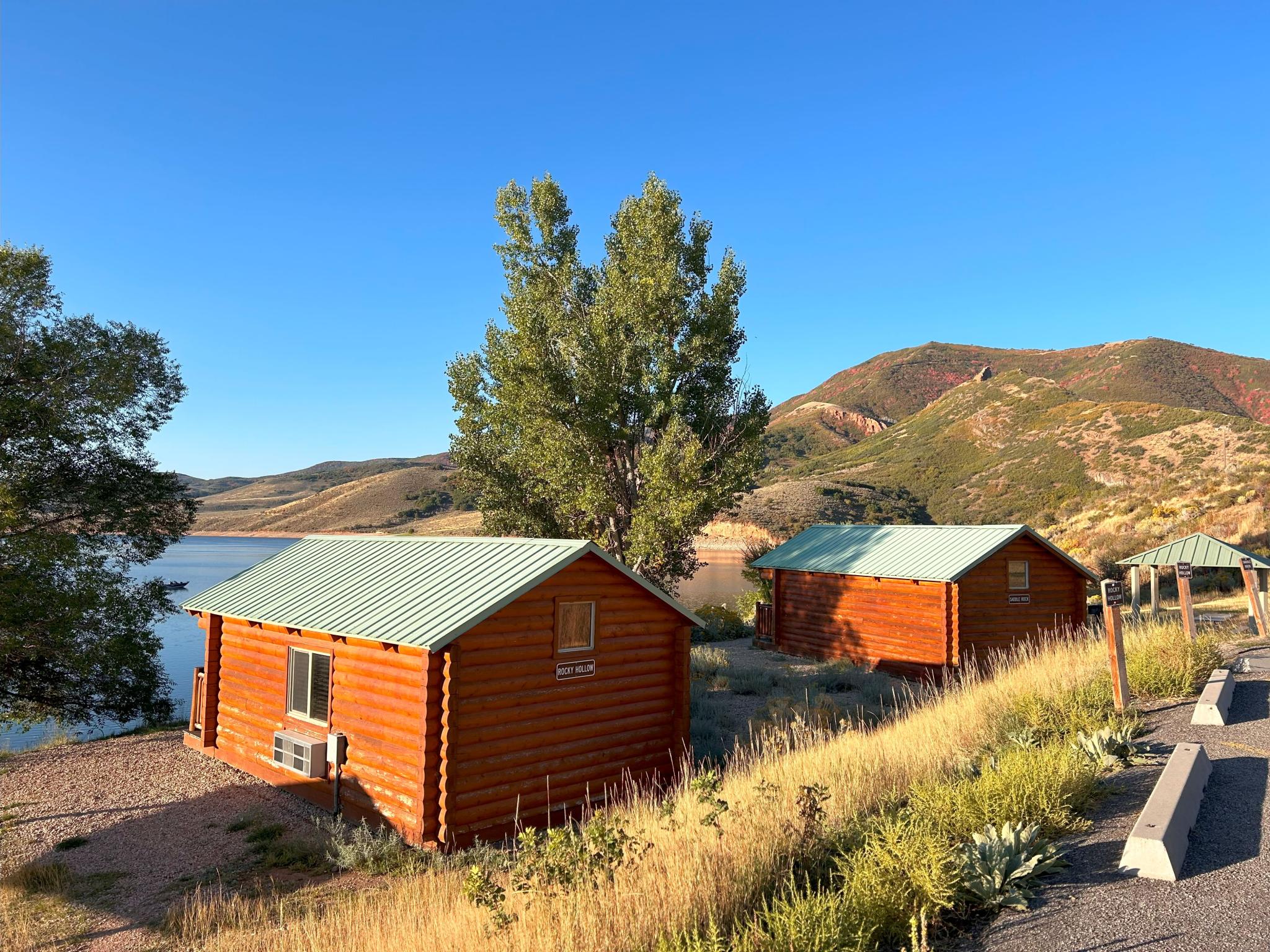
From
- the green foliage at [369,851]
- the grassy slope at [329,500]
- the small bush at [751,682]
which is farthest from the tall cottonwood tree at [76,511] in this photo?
the grassy slope at [329,500]

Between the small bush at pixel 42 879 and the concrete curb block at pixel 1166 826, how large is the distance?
1060 cm

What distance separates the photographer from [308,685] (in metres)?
11.6

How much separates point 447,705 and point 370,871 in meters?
1.92

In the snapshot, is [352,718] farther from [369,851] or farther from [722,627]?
[722,627]

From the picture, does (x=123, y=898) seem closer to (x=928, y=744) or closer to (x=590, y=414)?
(x=928, y=744)

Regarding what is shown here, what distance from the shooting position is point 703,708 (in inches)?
627

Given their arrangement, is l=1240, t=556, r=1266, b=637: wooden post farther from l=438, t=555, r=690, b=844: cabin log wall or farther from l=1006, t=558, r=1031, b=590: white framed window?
l=438, t=555, r=690, b=844: cabin log wall

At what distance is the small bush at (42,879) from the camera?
8.73 meters

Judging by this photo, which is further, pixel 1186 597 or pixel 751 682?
pixel 751 682

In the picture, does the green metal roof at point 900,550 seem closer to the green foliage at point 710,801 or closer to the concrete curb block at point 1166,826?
the concrete curb block at point 1166,826

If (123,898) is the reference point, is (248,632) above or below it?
above

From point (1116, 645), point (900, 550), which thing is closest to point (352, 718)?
point (1116, 645)

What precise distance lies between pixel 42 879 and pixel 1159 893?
11238mm

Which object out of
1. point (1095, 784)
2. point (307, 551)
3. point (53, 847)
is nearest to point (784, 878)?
point (1095, 784)
